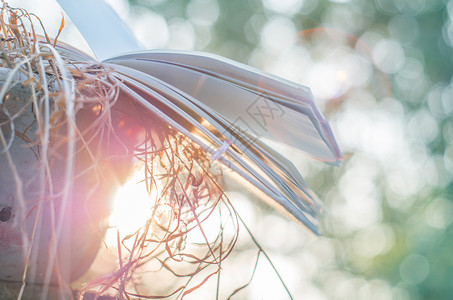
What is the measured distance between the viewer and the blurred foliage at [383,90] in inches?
185

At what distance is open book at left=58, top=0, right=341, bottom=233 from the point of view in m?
0.48

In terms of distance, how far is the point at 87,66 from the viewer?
506mm

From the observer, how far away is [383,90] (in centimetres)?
500

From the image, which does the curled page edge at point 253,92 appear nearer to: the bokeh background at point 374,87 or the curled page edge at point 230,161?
the curled page edge at point 230,161

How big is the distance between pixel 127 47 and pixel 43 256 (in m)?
0.42

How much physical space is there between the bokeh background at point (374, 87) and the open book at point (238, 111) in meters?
3.99

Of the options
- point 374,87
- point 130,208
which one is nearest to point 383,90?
point 374,87

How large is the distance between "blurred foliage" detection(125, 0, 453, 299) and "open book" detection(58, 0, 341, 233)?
13.1ft

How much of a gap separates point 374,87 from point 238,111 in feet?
16.0

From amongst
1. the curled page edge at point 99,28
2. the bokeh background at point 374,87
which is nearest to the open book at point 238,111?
the curled page edge at point 99,28

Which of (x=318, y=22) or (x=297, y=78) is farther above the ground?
(x=318, y=22)

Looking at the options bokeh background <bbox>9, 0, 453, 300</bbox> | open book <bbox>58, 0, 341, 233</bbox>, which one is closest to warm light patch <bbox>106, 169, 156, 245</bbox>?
open book <bbox>58, 0, 341, 233</bbox>

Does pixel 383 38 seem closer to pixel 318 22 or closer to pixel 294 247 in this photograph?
pixel 318 22

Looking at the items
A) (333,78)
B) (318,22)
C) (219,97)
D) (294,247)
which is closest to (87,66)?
(219,97)
